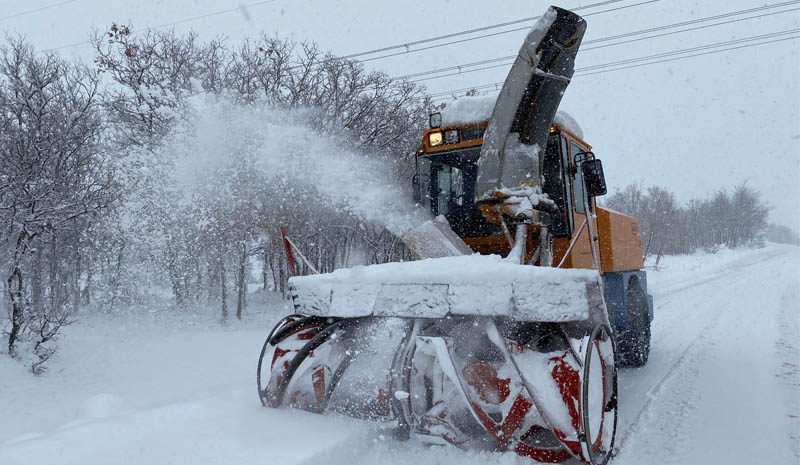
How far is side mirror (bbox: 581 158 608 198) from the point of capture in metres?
4.34

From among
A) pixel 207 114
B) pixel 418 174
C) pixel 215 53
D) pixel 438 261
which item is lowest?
pixel 438 261

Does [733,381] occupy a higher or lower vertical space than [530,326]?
lower

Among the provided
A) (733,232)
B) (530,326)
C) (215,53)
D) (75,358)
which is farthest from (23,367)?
(733,232)

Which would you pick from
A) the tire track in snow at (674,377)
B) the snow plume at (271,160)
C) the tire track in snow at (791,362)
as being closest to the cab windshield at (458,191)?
the snow plume at (271,160)

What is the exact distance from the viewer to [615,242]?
5.38m

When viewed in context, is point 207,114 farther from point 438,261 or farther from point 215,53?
point 438,261

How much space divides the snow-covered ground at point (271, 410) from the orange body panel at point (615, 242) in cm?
123

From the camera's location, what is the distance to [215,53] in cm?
1552

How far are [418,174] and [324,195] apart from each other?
5.89 m

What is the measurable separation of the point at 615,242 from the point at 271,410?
399 cm

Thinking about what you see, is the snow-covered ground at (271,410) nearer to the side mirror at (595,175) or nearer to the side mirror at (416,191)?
the side mirror at (595,175)

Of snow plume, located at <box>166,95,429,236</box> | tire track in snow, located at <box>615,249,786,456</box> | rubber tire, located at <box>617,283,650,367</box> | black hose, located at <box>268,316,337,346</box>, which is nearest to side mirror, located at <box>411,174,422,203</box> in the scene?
snow plume, located at <box>166,95,429,236</box>

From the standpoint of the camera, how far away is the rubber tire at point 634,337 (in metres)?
5.65

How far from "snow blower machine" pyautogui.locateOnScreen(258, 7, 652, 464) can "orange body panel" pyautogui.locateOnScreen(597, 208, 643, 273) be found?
37.5 inches
